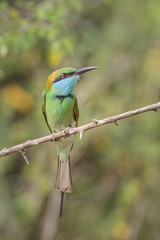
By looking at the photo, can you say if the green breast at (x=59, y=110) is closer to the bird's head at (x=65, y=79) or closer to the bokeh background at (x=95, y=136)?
the bird's head at (x=65, y=79)

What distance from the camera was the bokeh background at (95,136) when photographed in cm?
403

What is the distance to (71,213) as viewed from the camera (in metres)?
4.44

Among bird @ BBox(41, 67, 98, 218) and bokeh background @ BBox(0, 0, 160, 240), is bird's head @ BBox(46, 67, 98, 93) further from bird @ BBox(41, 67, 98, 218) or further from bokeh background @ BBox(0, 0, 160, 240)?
bokeh background @ BBox(0, 0, 160, 240)

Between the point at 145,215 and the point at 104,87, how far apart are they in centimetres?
135

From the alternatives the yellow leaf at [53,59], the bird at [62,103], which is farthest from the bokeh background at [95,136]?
the bird at [62,103]

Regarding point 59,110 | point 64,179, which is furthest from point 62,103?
point 64,179

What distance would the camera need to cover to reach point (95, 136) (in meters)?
4.09

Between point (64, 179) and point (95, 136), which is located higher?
point (64, 179)

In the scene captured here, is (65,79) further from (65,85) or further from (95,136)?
(95,136)

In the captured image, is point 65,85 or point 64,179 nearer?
point 64,179

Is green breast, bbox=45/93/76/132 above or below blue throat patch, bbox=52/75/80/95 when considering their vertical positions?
below

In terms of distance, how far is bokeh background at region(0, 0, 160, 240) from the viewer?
13.2ft

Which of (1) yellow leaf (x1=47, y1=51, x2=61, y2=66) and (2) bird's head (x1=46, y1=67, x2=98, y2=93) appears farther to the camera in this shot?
(1) yellow leaf (x1=47, y1=51, x2=61, y2=66)

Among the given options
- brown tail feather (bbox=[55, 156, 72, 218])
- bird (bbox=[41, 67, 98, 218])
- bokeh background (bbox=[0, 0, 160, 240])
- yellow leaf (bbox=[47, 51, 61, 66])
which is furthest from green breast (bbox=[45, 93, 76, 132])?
yellow leaf (bbox=[47, 51, 61, 66])
